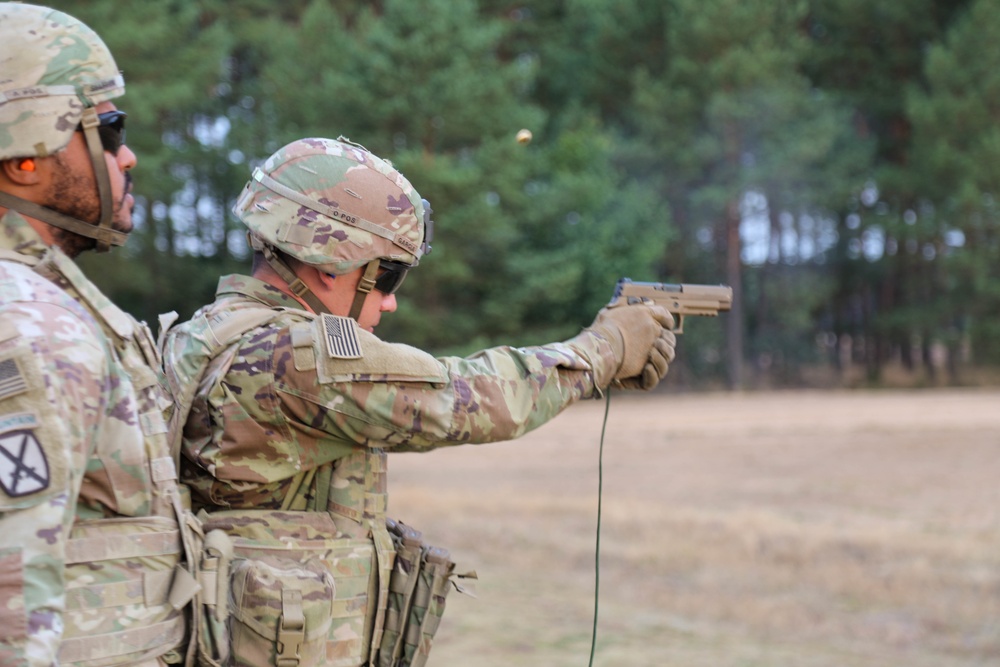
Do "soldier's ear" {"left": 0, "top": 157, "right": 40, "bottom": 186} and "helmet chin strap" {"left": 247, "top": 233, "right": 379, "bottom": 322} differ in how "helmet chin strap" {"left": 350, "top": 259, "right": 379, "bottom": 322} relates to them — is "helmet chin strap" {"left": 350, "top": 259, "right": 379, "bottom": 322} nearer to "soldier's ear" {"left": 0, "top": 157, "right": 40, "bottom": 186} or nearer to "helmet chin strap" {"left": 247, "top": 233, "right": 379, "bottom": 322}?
"helmet chin strap" {"left": 247, "top": 233, "right": 379, "bottom": 322}

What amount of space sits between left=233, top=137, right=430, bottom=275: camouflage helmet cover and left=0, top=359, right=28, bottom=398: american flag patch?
1.03 metres

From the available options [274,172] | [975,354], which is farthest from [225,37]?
[274,172]

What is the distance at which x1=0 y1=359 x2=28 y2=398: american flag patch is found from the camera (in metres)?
1.90

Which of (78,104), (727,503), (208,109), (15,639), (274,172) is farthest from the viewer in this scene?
(208,109)

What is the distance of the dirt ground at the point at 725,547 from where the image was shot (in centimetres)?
681

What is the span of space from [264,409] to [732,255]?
3255 centimetres

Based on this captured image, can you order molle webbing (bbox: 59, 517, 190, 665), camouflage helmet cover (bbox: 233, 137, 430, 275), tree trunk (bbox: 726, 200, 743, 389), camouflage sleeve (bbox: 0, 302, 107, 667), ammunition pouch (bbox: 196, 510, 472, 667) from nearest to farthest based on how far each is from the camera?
camouflage sleeve (bbox: 0, 302, 107, 667) → molle webbing (bbox: 59, 517, 190, 665) → ammunition pouch (bbox: 196, 510, 472, 667) → camouflage helmet cover (bbox: 233, 137, 430, 275) → tree trunk (bbox: 726, 200, 743, 389)

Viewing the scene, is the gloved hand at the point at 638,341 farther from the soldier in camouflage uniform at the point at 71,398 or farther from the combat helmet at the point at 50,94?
the combat helmet at the point at 50,94

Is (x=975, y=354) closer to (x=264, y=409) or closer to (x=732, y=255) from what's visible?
(x=732, y=255)

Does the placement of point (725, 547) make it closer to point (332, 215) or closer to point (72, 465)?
point (332, 215)

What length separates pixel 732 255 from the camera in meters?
34.2

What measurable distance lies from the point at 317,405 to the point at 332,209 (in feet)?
1.86

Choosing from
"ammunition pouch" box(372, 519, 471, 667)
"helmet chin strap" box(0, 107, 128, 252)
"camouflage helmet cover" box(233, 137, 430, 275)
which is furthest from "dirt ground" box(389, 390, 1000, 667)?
"helmet chin strap" box(0, 107, 128, 252)

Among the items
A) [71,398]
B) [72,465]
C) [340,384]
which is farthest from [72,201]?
[340,384]
